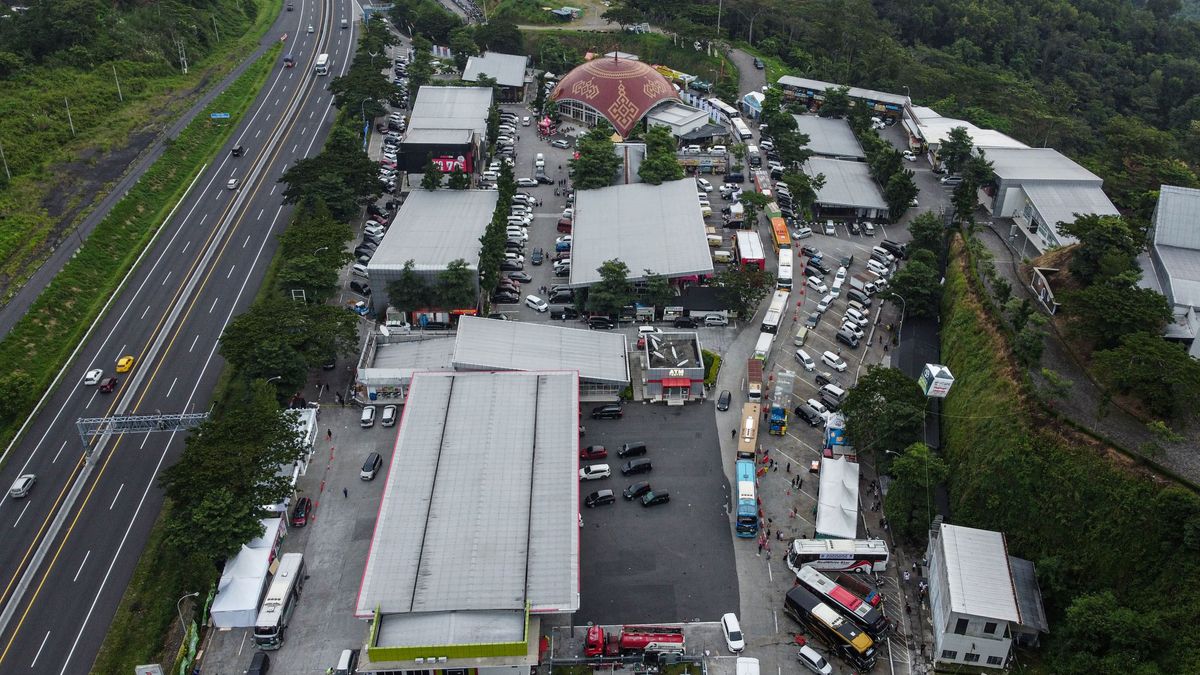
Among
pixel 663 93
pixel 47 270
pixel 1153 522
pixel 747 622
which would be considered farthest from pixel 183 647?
pixel 663 93

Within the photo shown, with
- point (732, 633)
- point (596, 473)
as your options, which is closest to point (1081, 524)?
point (732, 633)

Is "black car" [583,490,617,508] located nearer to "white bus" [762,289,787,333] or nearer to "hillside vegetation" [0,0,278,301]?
"white bus" [762,289,787,333]

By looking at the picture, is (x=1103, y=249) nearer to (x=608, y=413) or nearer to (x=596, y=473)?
(x=608, y=413)

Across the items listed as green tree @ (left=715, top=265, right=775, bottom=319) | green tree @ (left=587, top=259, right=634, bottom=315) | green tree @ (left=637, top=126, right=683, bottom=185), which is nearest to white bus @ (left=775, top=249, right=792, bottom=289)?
green tree @ (left=715, top=265, right=775, bottom=319)

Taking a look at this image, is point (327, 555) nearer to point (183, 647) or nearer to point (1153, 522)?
point (183, 647)

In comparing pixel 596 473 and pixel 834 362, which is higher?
pixel 834 362

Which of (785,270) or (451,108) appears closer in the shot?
(785,270)
